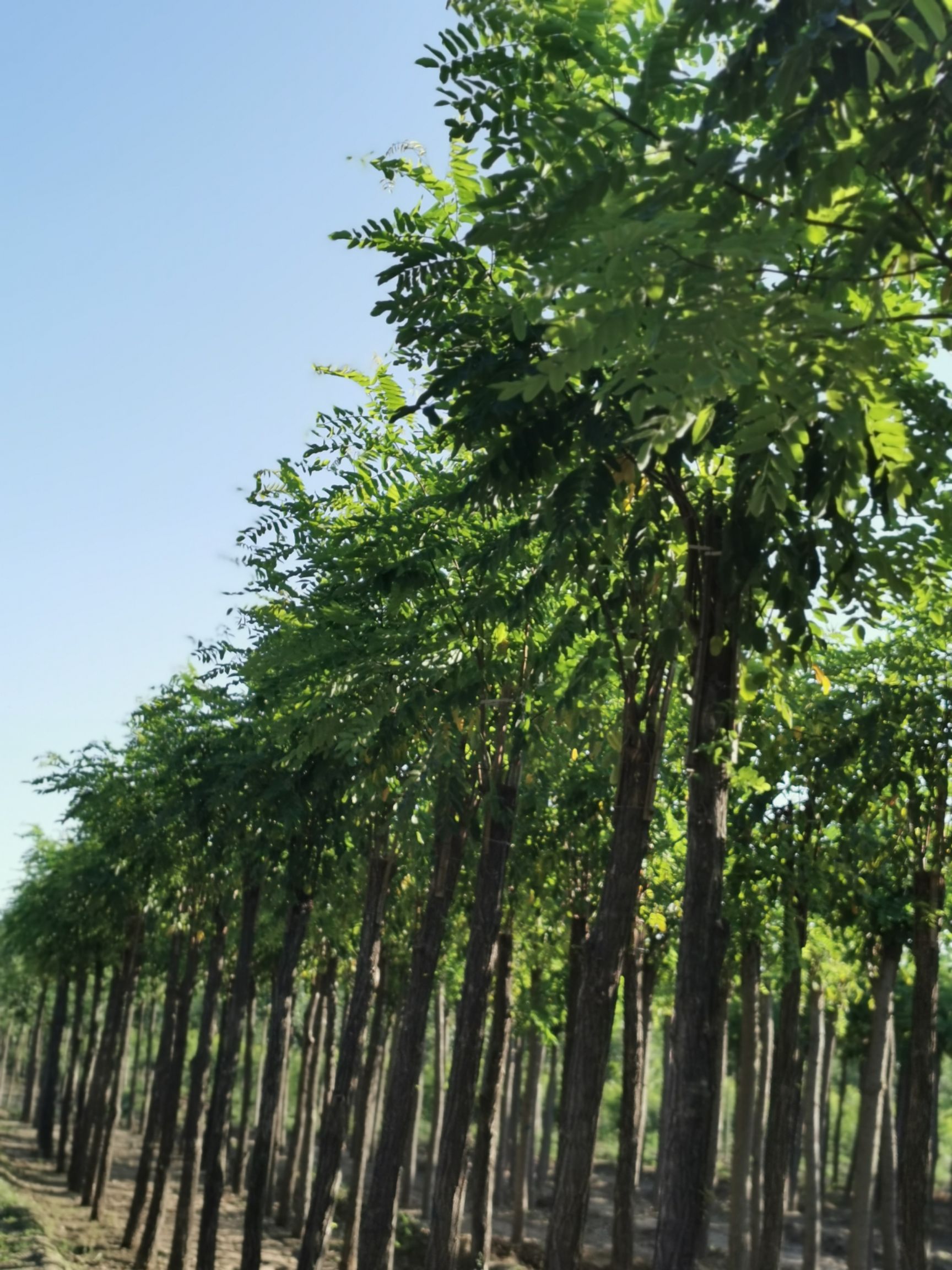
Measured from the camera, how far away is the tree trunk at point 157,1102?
25.1 meters

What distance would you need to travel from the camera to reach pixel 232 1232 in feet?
103

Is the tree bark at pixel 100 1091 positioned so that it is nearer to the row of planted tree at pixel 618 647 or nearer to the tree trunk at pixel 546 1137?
the row of planted tree at pixel 618 647

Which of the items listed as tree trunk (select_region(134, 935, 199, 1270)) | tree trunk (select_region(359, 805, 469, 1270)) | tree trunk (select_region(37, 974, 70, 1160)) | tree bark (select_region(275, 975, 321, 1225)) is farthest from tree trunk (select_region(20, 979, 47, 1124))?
tree trunk (select_region(359, 805, 469, 1270))

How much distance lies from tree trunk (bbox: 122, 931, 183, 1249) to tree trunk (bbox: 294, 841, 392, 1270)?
1019cm

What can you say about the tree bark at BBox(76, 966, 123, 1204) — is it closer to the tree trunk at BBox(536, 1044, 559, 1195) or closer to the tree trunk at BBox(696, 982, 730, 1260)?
the tree trunk at BBox(536, 1044, 559, 1195)

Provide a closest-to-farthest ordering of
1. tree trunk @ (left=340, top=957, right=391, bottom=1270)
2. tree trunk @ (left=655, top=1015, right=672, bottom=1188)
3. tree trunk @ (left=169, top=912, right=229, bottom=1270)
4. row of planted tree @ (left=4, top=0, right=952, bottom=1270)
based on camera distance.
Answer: row of planted tree @ (left=4, top=0, right=952, bottom=1270) → tree trunk @ (left=655, top=1015, right=672, bottom=1188) → tree trunk @ (left=340, top=957, right=391, bottom=1270) → tree trunk @ (left=169, top=912, right=229, bottom=1270)

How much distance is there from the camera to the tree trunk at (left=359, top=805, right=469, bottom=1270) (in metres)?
12.8

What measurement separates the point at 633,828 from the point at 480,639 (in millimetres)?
3293

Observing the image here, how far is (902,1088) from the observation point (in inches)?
989

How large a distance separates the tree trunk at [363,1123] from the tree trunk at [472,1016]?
6.52 meters

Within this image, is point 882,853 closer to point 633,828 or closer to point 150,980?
point 633,828

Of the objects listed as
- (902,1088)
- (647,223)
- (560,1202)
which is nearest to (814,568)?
(647,223)

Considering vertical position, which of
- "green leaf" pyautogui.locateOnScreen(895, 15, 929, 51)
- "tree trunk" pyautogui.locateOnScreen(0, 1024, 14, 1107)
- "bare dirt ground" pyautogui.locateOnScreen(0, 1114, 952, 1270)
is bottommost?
"tree trunk" pyautogui.locateOnScreen(0, 1024, 14, 1107)

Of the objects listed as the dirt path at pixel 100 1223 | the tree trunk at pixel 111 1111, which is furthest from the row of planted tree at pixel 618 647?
the tree trunk at pixel 111 1111
